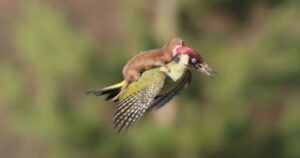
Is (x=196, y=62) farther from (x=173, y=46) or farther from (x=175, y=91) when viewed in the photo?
(x=175, y=91)

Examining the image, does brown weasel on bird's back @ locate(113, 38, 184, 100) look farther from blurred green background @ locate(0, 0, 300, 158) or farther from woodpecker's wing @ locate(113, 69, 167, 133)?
blurred green background @ locate(0, 0, 300, 158)

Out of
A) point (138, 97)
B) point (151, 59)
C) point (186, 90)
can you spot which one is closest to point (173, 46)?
point (151, 59)

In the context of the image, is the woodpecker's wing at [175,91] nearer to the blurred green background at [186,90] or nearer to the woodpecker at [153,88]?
the woodpecker at [153,88]

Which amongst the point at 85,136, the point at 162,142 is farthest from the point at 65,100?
the point at 162,142

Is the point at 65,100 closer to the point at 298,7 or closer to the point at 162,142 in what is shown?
the point at 162,142

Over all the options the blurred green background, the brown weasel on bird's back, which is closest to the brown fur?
the brown weasel on bird's back

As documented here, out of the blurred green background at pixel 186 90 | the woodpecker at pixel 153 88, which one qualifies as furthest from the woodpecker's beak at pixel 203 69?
the blurred green background at pixel 186 90

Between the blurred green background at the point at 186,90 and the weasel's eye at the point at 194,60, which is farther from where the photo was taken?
the blurred green background at the point at 186,90
